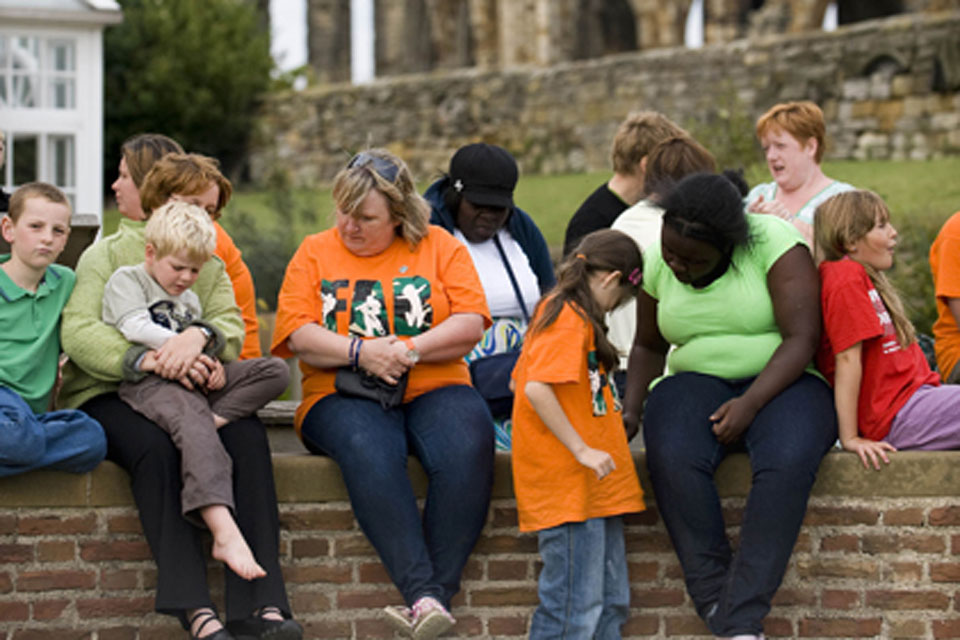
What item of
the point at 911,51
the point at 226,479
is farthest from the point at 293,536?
the point at 911,51

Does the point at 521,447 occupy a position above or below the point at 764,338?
below

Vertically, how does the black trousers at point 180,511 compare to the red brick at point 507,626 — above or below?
above

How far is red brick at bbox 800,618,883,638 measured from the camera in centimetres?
498

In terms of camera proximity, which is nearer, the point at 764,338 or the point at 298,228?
the point at 764,338

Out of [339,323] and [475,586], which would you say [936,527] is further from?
[339,323]

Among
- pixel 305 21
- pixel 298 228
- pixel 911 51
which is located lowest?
pixel 298 228

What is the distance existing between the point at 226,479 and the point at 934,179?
37.5ft

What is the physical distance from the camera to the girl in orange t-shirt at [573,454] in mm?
4570

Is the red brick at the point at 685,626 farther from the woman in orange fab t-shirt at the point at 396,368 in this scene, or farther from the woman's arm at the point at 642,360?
the woman in orange fab t-shirt at the point at 396,368

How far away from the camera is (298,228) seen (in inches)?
631

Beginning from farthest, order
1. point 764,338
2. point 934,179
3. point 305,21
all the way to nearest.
A: point 305,21 → point 934,179 → point 764,338

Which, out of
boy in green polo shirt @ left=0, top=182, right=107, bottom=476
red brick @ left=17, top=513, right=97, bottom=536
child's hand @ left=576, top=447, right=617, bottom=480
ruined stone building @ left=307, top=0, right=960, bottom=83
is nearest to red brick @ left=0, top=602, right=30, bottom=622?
red brick @ left=17, top=513, right=97, bottom=536

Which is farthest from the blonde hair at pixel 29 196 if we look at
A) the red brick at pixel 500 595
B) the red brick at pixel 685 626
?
the red brick at pixel 685 626

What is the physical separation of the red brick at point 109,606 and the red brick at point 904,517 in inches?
106
